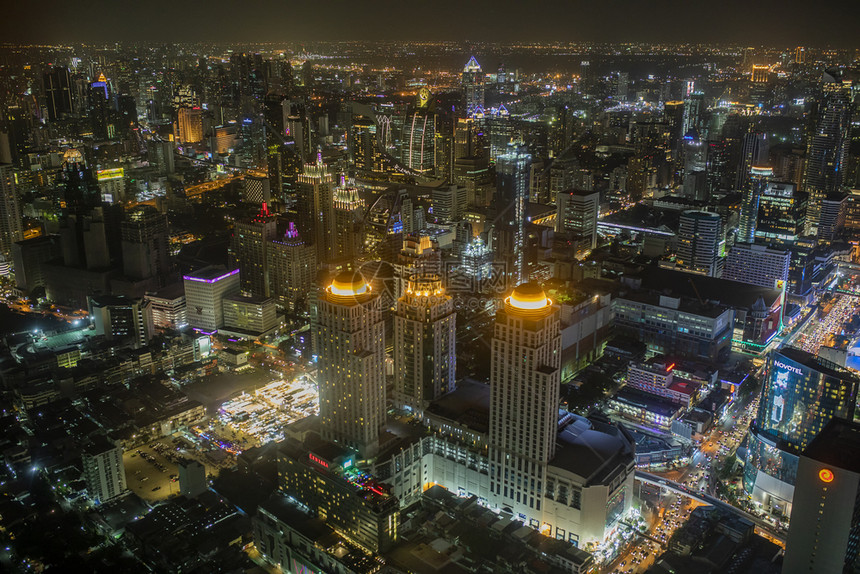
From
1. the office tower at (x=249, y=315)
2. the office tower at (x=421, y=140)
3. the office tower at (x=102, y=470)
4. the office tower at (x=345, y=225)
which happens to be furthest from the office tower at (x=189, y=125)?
the office tower at (x=102, y=470)

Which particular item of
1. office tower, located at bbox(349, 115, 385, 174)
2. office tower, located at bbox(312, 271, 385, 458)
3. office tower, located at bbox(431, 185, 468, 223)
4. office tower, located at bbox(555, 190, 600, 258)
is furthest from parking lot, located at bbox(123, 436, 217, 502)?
office tower, located at bbox(349, 115, 385, 174)

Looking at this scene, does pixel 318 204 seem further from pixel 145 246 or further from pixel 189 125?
pixel 189 125

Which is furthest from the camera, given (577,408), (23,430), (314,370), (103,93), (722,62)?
(722,62)

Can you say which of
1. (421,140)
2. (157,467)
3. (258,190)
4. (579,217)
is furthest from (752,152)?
(157,467)

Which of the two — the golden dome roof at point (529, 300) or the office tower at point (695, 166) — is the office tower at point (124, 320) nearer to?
the golden dome roof at point (529, 300)

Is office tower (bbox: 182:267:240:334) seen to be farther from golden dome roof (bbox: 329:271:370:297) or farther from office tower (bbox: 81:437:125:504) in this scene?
golden dome roof (bbox: 329:271:370:297)

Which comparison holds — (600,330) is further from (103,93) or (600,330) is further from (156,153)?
(103,93)

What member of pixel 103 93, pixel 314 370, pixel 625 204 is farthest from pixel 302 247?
pixel 103 93
